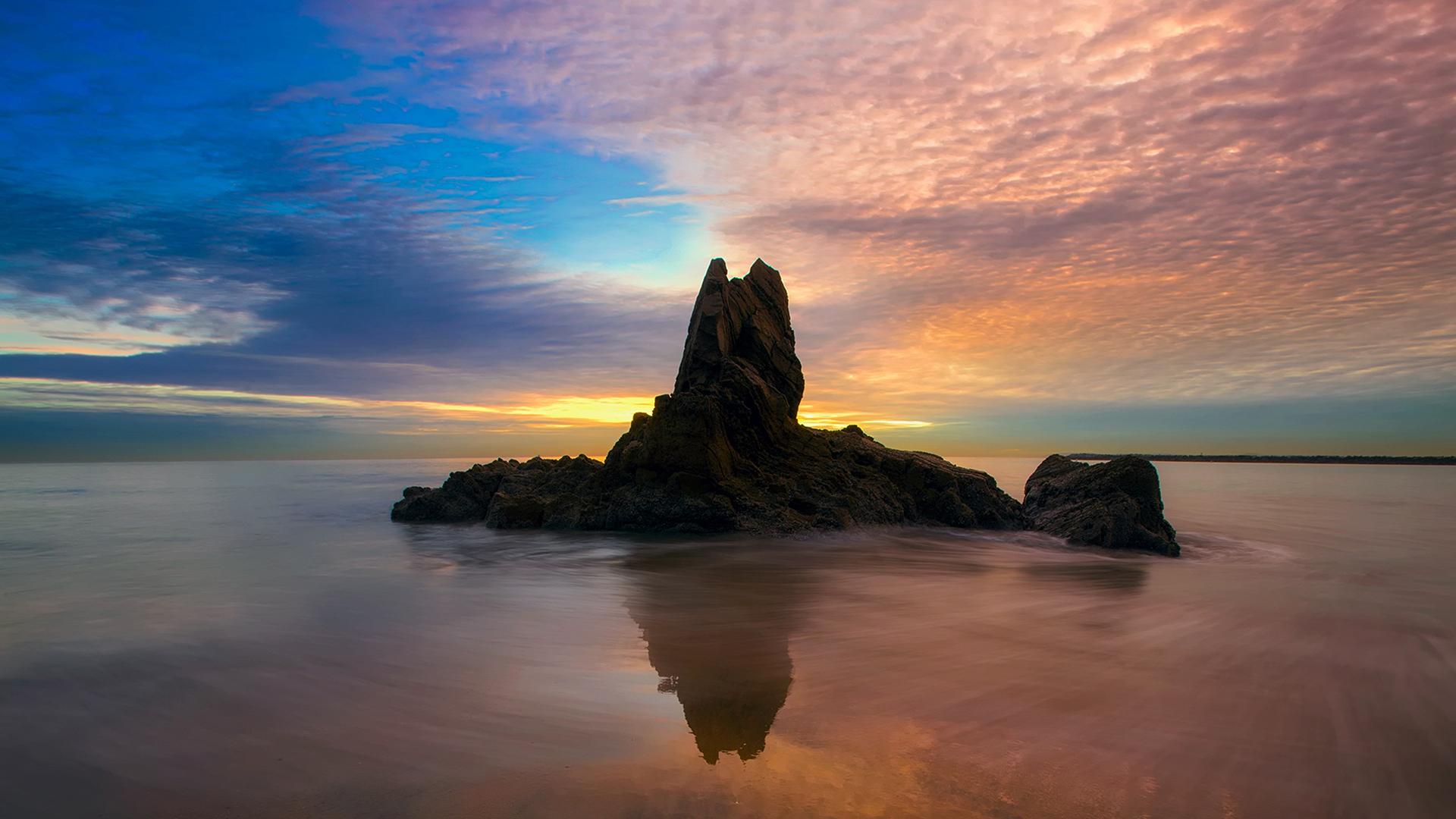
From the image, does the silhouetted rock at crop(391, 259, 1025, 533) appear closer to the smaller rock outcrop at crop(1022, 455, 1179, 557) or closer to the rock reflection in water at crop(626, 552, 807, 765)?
the smaller rock outcrop at crop(1022, 455, 1179, 557)

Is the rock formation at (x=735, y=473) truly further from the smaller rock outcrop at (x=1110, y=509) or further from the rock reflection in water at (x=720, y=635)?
the rock reflection in water at (x=720, y=635)

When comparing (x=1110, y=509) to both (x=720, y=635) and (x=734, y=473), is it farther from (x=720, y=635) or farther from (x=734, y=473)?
(x=720, y=635)

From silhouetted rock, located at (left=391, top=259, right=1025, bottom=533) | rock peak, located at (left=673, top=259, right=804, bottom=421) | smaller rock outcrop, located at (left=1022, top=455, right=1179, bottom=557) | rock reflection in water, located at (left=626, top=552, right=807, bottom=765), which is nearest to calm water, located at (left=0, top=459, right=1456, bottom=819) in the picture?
rock reflection in water, located at (left=626, top=552, right=807, bottom=765)

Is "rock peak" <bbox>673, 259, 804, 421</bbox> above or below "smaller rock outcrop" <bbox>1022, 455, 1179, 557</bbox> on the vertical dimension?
above

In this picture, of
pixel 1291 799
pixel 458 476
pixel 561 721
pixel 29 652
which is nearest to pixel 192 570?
pixel 29 652

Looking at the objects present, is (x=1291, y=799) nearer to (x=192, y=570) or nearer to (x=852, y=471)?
(x=852, y=471)

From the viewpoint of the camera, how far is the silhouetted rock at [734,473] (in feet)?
40.8

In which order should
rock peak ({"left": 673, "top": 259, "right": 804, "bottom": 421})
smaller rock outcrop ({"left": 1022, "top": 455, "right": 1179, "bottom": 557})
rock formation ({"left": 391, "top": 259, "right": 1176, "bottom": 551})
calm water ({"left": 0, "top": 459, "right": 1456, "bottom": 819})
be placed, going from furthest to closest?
1. rock peak ({"left": 673, "top": 259, "right": 804, "bottom": 421})
2. rock formation ({"left": 391, "top": 259, "right": 1176, "bottom": 551})
3. smaller rock outcrop ({"left": 1022, "top": 455, "right": 1179, "bottom": 557})
4. calm water ({"left": 0, "top": 459, "right": 1456, "bottom": 819})

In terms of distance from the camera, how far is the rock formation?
1244 centimetres

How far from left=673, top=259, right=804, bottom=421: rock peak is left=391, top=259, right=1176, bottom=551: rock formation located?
0.03 m

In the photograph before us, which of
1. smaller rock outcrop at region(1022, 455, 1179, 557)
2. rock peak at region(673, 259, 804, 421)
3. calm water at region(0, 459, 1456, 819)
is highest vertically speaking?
rock peak at region(673, 259, 804, 421)

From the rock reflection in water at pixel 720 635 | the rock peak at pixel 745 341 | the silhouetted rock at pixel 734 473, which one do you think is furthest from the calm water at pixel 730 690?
the rock peak at pixel 745 341

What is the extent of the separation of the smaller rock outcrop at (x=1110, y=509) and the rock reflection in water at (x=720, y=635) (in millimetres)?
6207

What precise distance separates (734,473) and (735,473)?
21mm
